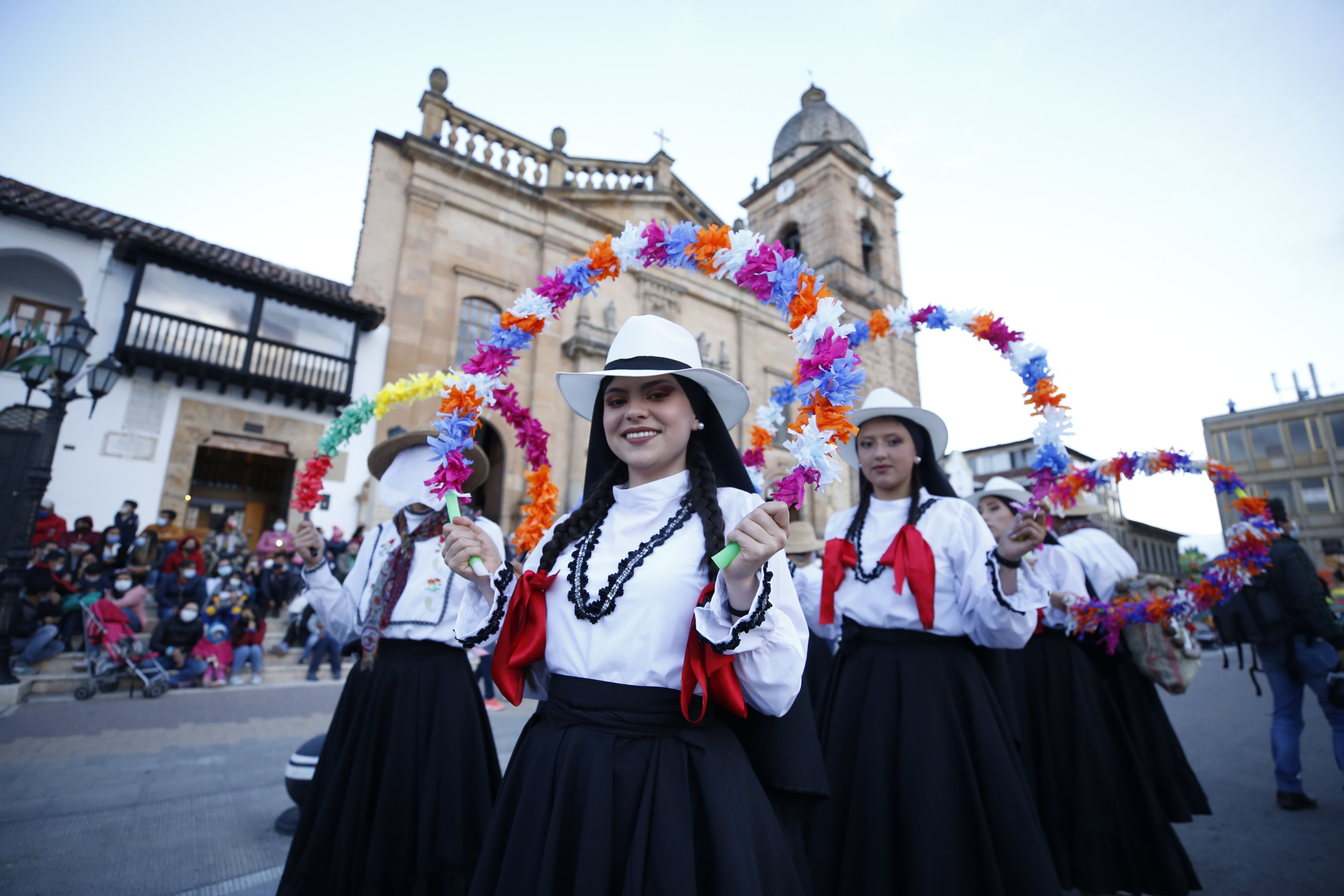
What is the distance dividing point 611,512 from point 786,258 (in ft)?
3.46

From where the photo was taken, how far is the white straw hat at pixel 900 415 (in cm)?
319

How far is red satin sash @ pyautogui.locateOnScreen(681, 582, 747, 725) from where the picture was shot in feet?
5.18

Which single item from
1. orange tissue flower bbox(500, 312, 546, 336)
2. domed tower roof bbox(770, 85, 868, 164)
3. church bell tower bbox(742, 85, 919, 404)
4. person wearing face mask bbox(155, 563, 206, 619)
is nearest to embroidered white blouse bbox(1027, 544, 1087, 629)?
orange tissue flower bbox(500, 312, 546, 336)

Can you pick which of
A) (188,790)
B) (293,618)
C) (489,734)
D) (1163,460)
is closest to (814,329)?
(489,734)

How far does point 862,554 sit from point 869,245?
981 inches

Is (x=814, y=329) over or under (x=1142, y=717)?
over

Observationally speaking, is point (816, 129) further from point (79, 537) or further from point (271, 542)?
point (79, 537)

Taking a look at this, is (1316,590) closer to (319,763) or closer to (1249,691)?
(319,763)

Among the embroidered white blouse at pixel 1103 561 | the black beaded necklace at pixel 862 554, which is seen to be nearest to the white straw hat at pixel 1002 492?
the embroidered white blouse at pixel 1103 561

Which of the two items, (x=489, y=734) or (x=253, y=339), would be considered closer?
(x=489, y=734)

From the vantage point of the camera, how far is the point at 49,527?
9953 mm

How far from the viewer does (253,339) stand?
502 inches

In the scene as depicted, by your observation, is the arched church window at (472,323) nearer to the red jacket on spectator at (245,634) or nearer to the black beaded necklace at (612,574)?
the red jacket on spectator at (245,634)

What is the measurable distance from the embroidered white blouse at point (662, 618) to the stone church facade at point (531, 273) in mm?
10490
